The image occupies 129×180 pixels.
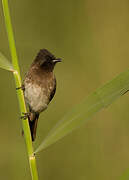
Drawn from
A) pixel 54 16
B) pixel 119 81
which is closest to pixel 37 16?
pixel 54 16

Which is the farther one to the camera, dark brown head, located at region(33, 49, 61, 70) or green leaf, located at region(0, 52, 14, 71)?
dark brown head, located at region(33, 49, 61, 70)

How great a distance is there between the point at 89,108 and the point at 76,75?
2075 mm

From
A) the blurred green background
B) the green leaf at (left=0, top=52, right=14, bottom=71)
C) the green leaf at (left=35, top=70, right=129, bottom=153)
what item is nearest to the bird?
the blurred green background

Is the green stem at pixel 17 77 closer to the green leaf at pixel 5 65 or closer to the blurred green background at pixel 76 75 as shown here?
the green leaf at pixel 5 65

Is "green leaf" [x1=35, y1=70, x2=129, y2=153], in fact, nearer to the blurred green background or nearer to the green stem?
the green stem

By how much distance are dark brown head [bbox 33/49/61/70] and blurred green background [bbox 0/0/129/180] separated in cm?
68

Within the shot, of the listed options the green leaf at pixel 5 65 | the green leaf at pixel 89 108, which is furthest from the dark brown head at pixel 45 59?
the green leaf at pixel 89 108

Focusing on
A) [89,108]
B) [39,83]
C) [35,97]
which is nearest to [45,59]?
[39,83]

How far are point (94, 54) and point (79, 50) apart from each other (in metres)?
0.17

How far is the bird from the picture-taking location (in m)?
2.80

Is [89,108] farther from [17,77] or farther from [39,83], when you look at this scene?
[39,83]

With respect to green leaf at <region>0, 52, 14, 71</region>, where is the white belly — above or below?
above

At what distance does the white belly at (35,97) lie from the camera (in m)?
2.79

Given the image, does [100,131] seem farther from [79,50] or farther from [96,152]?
[79,50]
